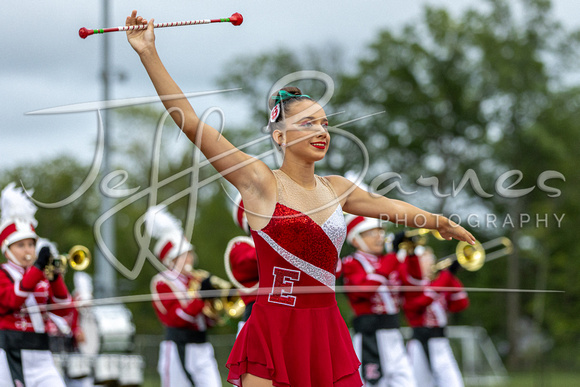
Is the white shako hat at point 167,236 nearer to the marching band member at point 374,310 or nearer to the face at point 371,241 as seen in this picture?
the marching band member at point 374,310

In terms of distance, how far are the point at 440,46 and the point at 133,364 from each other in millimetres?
21660

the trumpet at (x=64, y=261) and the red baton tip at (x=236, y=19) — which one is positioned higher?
the red baton tip at (x=236, y=19)

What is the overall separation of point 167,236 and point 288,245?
18.3ft

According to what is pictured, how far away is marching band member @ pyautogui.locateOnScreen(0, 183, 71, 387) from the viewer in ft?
19.3

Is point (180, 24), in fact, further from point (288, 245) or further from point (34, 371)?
point (34, 371)

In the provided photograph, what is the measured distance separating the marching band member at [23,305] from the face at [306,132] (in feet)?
9.69

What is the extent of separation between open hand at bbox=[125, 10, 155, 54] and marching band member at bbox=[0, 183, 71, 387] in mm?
3009

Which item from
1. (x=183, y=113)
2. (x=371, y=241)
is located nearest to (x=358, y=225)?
(x=371, y=241)

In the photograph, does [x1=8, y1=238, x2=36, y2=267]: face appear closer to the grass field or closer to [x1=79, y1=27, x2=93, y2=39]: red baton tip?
[x1=79, y1=27, x2=93, y2=39]: red baton tip

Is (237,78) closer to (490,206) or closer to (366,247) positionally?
(490,206)

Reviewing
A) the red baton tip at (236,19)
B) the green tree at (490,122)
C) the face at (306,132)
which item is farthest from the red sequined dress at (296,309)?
the green tree at (490,122)

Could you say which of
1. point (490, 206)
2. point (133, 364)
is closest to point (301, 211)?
→ point (133, 364)

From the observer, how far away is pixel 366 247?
7.84 metres

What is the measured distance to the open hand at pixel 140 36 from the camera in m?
3.15
